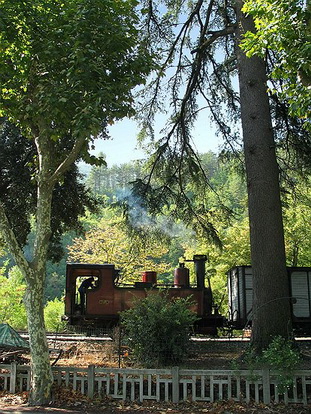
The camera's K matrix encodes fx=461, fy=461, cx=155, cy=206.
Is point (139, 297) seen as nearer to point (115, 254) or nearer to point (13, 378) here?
point (13, 378)

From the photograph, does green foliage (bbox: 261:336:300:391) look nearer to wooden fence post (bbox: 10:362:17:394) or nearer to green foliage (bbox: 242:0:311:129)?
green foliage (bbox: 242:0:311:129)

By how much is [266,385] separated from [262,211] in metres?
3.39

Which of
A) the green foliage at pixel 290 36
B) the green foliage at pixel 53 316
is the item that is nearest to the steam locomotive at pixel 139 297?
the green foliage at pixel 290 36

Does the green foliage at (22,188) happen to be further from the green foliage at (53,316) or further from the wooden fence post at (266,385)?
the green foliage at (53,316)

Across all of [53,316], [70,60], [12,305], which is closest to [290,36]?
[70,60]

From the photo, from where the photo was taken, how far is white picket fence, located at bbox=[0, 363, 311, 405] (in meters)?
7.02

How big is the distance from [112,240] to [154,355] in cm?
2119

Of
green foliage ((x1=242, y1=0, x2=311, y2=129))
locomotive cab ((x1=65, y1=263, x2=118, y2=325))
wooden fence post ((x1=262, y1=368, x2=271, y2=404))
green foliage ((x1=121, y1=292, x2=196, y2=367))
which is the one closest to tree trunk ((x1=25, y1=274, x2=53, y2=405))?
green foliage ((x1=121, y1=292, x2=196, y2=367))

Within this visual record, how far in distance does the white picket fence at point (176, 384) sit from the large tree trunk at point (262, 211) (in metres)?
1.23

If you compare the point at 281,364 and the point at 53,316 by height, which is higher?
the point at 281,364

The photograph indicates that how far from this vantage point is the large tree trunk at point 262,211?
851 cm

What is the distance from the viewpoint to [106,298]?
1538 cm

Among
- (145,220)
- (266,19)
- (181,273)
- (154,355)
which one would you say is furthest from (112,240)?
(266,19)

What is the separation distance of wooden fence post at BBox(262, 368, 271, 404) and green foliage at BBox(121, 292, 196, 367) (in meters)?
1.93
